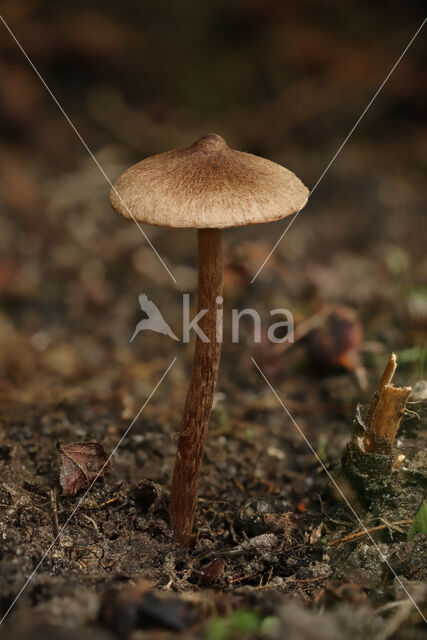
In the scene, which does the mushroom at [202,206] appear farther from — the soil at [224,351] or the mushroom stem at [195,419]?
the soil at [224,351]

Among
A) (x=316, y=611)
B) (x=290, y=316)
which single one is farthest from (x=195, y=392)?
(x=290, y=316)

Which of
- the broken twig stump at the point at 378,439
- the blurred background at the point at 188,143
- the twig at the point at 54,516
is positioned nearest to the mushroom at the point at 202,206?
the twig at the point at 54,516

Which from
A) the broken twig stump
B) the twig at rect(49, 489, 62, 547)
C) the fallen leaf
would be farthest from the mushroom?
the broken twig stump

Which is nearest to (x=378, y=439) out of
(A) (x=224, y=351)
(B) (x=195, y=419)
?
(B) (x=195, y=419)

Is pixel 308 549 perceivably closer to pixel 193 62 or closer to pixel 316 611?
pixel 316 611

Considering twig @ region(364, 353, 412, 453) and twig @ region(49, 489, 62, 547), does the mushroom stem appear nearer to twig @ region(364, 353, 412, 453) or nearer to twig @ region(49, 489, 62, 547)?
twig @ region(49, 489, 62, 547)
